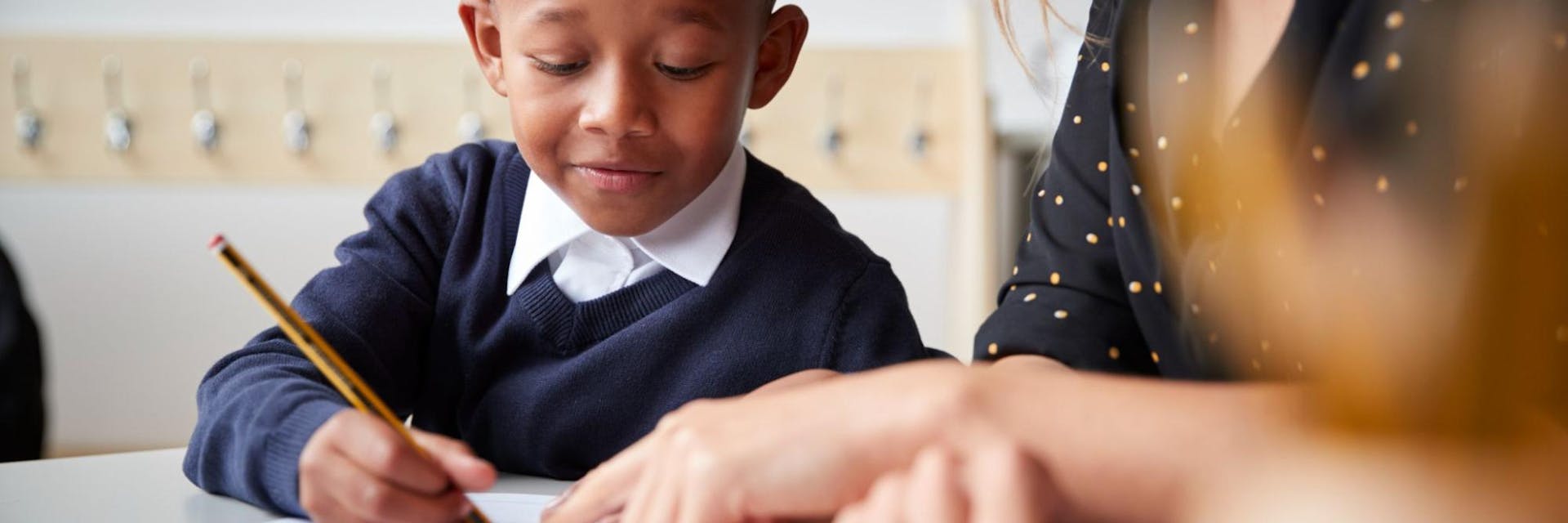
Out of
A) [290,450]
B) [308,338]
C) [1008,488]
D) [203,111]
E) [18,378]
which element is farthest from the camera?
[203,111]

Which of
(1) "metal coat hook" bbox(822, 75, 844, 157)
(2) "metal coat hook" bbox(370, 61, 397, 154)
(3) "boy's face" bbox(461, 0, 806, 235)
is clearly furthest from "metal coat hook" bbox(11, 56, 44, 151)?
(3) "boy's face" bbox(461, 0, 806, 235)

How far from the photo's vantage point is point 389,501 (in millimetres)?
470

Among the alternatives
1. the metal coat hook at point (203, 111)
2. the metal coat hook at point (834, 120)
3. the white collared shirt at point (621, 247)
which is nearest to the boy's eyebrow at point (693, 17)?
the white collared shirt at point (621, 247)

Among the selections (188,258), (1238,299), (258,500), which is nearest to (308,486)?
(258,500)

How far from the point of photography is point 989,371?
37 centimetres

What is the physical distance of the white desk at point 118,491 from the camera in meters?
0.55

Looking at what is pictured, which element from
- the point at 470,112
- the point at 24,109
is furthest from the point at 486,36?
the point at 24,109

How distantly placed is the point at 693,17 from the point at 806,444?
30 cm

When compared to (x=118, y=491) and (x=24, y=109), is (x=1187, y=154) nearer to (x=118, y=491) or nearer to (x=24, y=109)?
(x=118, y=491)

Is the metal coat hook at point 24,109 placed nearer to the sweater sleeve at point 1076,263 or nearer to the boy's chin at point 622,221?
the boy's chin at point 622,221

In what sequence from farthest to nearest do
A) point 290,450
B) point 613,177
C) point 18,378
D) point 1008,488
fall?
point 18,378 → point 613,177 → point 290,450 → point 1008,488

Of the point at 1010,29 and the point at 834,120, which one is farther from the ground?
the point at 1010,29

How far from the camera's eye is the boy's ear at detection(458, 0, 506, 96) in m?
0.67

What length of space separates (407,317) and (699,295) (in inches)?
6.1
